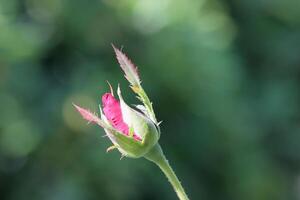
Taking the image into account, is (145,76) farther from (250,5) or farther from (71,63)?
(250,5)

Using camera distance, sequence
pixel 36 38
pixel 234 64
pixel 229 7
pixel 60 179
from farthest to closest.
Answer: pixel 229 7, pixel 234 64, pixel 36 38, pixel 60 179

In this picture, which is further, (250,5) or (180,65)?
(250,5)

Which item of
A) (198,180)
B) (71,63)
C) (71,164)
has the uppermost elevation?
(71,63)

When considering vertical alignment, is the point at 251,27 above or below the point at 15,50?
below

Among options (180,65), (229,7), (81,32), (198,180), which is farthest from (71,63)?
(229,7)

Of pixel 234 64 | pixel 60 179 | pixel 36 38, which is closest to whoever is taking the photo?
pixel 60 179

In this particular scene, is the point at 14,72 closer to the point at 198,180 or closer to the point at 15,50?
the point at 15,50
